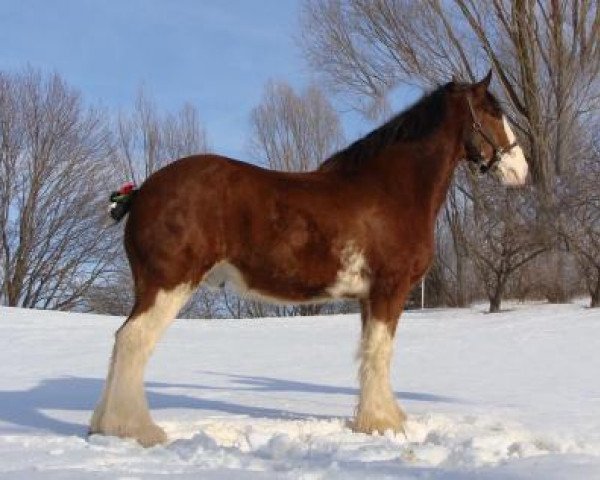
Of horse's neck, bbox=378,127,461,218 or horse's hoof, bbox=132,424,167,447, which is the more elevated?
horse's neck, bbox=378,127,461,218

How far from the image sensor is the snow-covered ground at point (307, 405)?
3541 millimetres

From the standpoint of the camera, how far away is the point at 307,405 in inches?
233

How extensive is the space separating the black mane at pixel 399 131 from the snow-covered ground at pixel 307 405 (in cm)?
171

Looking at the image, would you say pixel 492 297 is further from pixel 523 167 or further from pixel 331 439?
pixel 331 439

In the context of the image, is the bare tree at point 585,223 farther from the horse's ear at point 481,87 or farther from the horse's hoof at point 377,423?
the horse's hoof at point 377,423

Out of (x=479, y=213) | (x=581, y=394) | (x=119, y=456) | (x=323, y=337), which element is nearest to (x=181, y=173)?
(x=119, y=456)

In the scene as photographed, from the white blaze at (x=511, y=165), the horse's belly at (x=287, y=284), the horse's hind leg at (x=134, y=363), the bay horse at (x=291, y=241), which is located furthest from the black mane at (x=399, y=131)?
the horse's hind leg at (x=134, y=363)

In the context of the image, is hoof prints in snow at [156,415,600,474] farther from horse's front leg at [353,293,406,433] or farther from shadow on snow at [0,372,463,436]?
shadow on snow at [0,372,463,436]

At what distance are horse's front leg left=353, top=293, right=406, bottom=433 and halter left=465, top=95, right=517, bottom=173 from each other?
1.10m

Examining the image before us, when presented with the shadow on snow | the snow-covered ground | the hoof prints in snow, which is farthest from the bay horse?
the shadow on snow

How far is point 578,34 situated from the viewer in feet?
71.2

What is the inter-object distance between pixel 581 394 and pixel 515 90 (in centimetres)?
1797

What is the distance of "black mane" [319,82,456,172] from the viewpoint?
5.07 meters

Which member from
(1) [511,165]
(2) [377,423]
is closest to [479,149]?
(1) [511,165]
